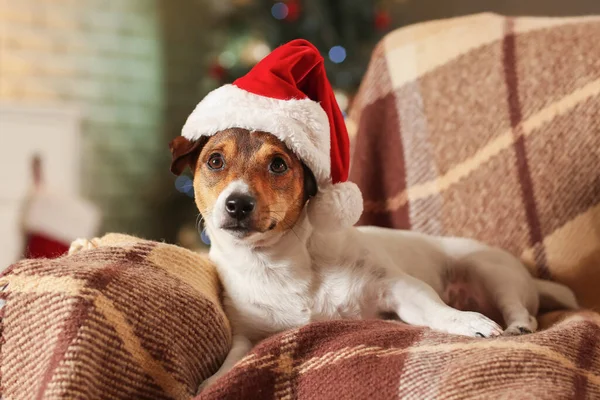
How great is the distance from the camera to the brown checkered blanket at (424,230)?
817 mm

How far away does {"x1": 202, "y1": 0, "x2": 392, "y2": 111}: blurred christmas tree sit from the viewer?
2.96 m

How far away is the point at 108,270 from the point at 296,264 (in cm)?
37

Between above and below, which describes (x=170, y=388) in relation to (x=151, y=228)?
above

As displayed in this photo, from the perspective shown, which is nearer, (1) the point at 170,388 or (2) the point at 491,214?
(1) the point at 170,388

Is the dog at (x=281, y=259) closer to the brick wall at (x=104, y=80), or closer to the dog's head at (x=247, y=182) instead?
the dog's head at (x=247, y=182)

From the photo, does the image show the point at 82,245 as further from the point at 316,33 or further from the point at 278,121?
the point at 316,33

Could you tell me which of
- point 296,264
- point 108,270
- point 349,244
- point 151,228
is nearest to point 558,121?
point 349,244

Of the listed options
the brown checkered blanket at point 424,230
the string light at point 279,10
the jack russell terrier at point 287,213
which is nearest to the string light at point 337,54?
the string light at point 279,10

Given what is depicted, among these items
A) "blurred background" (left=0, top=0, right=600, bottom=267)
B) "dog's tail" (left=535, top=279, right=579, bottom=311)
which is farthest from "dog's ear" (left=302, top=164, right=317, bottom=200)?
"blurred background" (left=0, top=0, right=600, bottom=267)

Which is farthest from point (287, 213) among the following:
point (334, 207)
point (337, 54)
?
point (337, 54)

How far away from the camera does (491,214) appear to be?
1.57 m

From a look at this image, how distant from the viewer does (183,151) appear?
47.3 inches

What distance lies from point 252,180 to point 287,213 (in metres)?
0.09

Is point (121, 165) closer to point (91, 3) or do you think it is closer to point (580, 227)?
point (91, 3)
